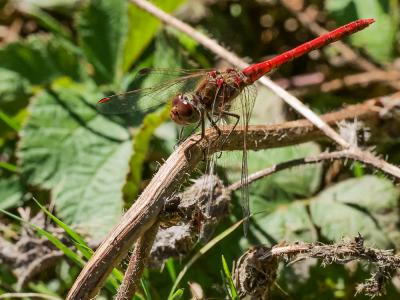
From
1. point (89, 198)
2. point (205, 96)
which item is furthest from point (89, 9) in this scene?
point (205, 96)

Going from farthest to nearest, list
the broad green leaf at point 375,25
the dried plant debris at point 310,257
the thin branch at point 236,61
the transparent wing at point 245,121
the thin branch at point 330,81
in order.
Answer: the thin branch at point 330,81 → the broad green leaf at point 375,25 → the thin branch at point 236,61 → the transparent wing at point 245,121 → the dried plant debris at point 310,257

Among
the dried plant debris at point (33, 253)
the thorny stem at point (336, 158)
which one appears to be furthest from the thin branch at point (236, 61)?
the dried plant debris at point (33, 253)

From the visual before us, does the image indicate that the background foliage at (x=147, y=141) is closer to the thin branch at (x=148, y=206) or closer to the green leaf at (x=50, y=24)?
the green leaf at (x=50, y=24)

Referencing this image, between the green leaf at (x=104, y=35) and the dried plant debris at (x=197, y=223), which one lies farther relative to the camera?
the green leaf at (x=104, y=35)

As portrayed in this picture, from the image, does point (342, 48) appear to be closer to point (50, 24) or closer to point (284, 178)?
point (284, 178)

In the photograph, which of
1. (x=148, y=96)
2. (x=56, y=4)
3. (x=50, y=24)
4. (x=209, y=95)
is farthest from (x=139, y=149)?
(x=56, y=4)

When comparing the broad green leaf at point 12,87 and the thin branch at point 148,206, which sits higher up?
the broad green leaf at point 12,87

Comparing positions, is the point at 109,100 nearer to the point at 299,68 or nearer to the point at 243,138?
the point at 243,138

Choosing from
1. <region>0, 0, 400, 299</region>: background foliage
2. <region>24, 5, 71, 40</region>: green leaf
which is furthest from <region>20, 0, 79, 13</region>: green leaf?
<region>24, 5, 71, 40</region>: green leaf
